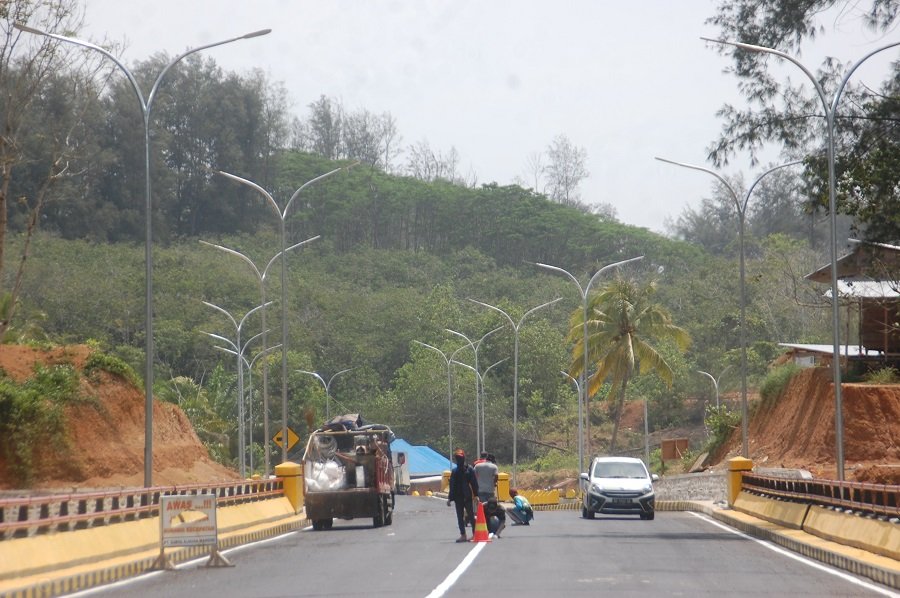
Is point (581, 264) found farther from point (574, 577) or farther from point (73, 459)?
point (574, 577)

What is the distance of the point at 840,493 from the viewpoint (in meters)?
19.7

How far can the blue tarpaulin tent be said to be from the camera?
234 feet

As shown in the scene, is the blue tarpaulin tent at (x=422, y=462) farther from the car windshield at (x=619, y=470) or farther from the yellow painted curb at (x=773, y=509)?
the yellow painted curb at (x=773, y=509)

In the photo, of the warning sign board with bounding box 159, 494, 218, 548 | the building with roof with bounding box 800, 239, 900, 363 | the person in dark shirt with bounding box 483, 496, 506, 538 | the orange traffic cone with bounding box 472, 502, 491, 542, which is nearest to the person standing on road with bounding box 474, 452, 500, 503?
the person in dark shirt with bounding box 483, 496, 506, 538

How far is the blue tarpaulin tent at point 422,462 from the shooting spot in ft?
234

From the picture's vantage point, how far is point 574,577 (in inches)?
575

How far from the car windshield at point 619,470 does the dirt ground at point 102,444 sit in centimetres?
1770

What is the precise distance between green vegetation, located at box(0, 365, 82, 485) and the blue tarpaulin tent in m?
30.5

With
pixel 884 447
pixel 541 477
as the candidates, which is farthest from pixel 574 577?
pixel 541 477

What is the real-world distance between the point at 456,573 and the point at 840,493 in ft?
24.4

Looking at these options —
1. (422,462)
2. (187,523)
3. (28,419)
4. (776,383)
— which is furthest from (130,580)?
(422,462)

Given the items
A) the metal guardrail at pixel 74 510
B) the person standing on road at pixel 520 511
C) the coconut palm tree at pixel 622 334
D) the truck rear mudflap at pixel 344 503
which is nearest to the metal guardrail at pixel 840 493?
the person standing on road at pixel 520 511

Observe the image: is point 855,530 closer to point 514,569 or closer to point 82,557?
point 514,569

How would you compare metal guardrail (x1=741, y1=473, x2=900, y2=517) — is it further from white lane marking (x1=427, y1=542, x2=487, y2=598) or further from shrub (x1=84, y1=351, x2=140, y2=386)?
shrub (x1=84, y1=351, x2=140, y2=386)
